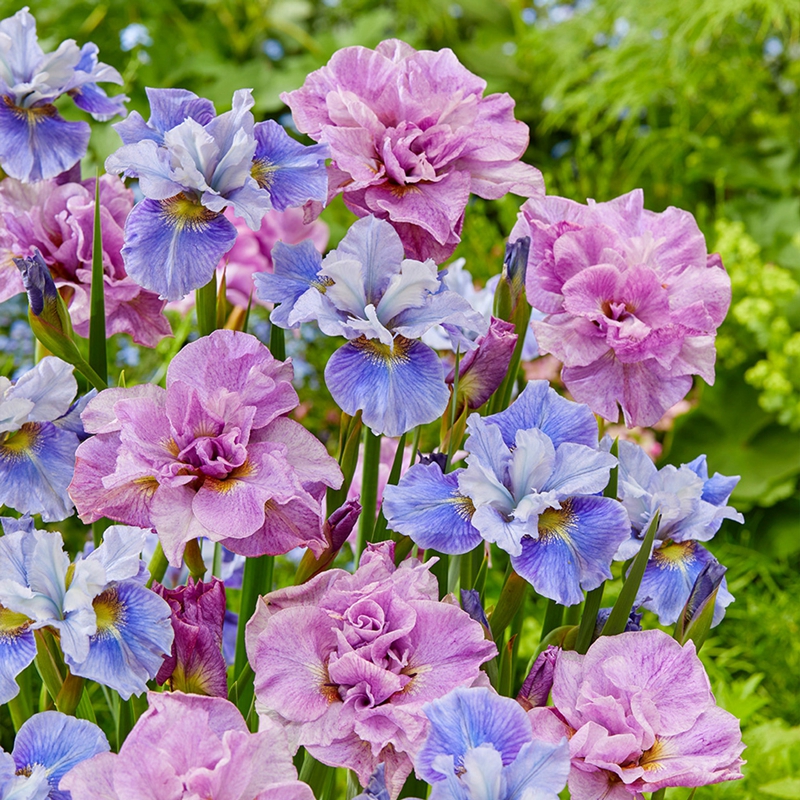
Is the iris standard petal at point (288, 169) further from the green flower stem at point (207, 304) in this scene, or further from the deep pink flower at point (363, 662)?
the deep pink flower at point (363, 662)

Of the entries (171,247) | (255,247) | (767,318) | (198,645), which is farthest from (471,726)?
(767,318)

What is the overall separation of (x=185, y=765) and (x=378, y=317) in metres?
0.19

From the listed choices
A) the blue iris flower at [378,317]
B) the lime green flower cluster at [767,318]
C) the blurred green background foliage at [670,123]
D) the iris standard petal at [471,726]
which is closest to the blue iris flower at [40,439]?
the blue iris flower at [378,317]

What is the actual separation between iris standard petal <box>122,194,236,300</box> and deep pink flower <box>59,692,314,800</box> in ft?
0.55

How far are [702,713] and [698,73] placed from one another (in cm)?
191

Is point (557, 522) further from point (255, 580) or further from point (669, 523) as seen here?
point (255, 580)

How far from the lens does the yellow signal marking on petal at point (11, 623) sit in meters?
0.39

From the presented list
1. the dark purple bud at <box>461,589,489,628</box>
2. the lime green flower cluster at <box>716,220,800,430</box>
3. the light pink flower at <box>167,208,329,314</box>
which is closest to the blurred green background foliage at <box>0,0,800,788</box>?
the lime green flower cluster at <box>716,220,800,430</box>

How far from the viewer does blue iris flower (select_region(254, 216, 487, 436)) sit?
404 millimetres

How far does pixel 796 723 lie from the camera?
48.5 inches

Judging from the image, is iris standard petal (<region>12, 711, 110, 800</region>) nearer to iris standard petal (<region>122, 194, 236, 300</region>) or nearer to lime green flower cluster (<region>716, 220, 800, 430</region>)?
iris standard petal (<region>122, 194, 236, 300</region>)

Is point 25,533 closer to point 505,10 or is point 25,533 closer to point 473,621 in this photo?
point 473,621

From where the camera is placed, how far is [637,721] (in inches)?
14.5

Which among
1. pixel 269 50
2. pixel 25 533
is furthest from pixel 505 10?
pixel 25 533
